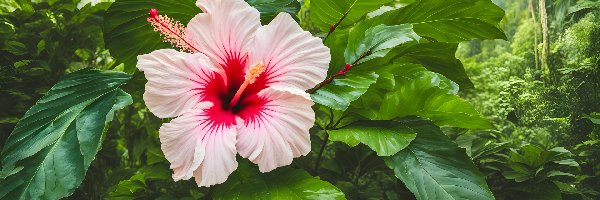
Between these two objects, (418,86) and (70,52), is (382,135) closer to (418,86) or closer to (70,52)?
(418,86)

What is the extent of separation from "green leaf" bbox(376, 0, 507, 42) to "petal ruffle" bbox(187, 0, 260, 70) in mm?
272

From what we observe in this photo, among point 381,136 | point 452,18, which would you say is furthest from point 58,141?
point 452,18

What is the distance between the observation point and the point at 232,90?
0.65 metres

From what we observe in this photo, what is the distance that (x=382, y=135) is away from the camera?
0.66 metres

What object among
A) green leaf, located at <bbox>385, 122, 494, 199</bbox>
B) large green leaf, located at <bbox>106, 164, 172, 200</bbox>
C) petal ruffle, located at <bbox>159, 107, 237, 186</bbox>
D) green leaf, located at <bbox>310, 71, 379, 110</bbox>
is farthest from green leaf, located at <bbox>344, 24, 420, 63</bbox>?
large green leaf, located at <bbox>106, 164, 172, 200</bbox>

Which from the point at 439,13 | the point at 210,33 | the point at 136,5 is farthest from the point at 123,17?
the point at 439,13

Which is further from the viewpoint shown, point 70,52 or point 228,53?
point 70,52

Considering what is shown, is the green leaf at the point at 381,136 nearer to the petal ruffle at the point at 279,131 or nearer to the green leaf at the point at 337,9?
the petal ruffle at the point at 279,131

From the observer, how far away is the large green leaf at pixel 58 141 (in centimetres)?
56

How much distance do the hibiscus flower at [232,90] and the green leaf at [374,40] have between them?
0.11 meters

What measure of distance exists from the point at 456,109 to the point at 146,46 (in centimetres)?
50

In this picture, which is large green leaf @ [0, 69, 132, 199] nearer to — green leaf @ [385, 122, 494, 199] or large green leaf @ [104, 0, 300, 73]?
large green leaf @ [104, 0, 300, 73]

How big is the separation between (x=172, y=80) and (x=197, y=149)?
0.09 meters

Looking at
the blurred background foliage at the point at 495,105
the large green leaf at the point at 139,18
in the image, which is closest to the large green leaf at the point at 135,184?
the blurred background foliage at the point at 495,105
